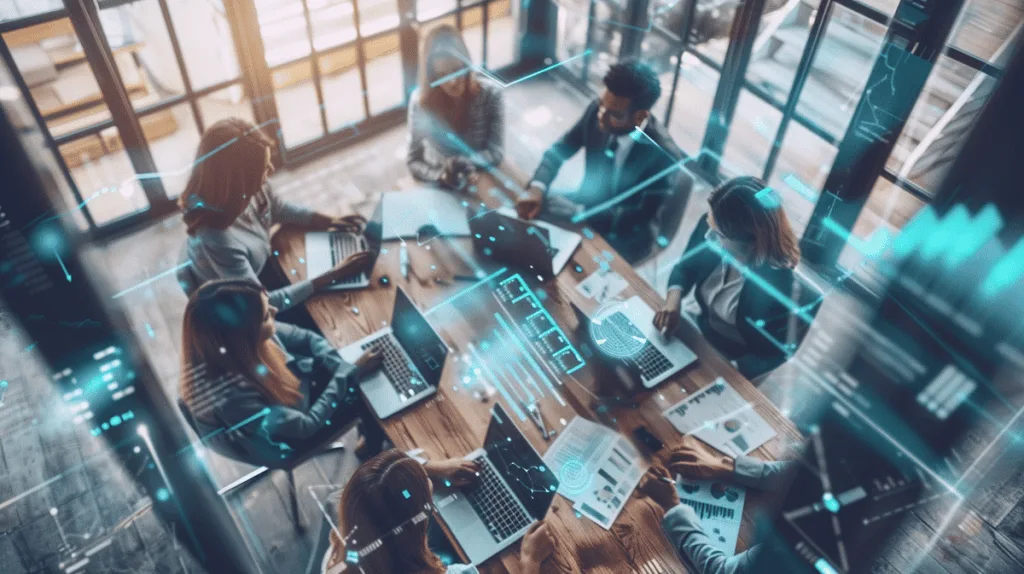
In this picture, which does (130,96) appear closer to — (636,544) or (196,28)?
(196,28)

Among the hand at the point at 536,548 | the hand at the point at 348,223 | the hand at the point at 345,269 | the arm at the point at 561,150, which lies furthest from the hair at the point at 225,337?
the arm at the point at 561,150

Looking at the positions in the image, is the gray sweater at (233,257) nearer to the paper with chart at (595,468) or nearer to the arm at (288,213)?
the arm at (288,213)

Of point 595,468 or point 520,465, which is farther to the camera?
point 595,468

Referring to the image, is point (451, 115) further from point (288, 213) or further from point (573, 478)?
point (573, 478)

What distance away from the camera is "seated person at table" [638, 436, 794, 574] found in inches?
84.2

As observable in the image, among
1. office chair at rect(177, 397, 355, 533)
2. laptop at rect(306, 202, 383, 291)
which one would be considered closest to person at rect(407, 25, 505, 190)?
laptop at rect(306, 202, 383, 291)

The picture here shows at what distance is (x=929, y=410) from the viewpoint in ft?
6.01

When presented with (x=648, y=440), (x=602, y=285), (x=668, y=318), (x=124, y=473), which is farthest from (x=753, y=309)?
(x=124, y=473)

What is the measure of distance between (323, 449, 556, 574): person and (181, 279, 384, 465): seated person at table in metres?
0.62

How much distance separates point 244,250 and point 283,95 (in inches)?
82.1

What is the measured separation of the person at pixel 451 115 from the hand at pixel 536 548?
1848mm

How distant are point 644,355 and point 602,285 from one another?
1.29 ft

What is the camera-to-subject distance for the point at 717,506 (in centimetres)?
229

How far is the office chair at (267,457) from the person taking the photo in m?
2.42
